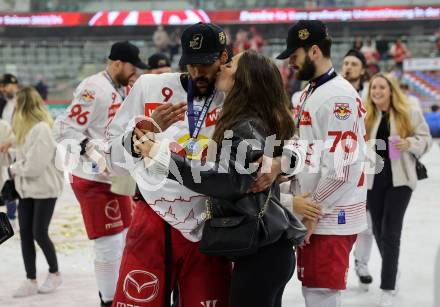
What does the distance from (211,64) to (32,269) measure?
3043mm

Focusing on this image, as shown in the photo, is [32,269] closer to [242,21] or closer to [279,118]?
[279,118]

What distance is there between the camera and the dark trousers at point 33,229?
505cm

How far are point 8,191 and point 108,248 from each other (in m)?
0.89

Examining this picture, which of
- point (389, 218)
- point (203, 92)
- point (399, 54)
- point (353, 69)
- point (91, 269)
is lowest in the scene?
point (91, 269)

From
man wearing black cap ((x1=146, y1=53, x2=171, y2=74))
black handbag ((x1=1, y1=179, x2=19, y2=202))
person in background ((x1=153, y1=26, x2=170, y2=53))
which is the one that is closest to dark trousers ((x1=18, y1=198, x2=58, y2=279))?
black handbag ((x1=1, y1=179, x2=19, y2=202))

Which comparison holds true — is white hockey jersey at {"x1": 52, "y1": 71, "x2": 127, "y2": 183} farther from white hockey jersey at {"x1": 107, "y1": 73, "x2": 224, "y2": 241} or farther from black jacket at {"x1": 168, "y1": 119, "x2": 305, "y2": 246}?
black jacket at {"x1": 168, "y1": 119, "x2": 305, "y2": 246}

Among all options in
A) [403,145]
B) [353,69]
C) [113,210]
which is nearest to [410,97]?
[353,69]

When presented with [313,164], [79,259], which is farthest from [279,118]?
[79,259]

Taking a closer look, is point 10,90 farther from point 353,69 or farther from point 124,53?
point 353,69

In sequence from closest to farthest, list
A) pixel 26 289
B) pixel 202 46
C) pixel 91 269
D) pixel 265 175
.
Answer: pixel 265 175
pixel 202 46
pixel 26 289
pixel 91 269

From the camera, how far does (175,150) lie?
8.58 feet

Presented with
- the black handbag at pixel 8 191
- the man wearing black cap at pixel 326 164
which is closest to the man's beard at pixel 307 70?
the man wearing black cap at pixel 326 164

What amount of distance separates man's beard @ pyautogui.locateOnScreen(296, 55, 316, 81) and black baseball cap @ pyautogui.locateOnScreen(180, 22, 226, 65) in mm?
751

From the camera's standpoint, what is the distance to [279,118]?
249 cm
